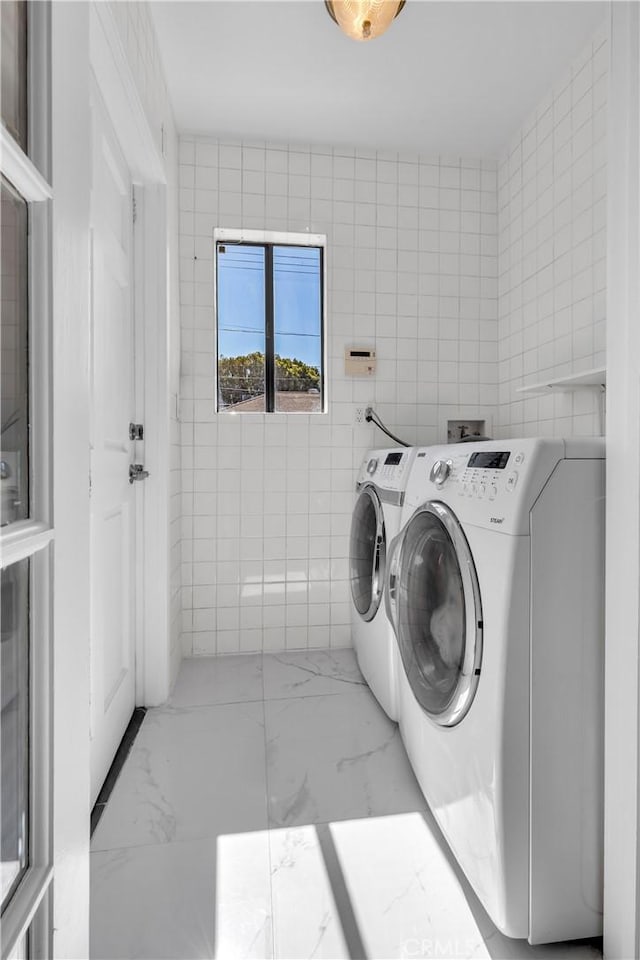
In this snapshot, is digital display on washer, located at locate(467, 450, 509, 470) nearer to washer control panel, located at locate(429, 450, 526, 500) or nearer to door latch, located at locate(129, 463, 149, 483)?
washer control panel, located at locate(429, 450, 526, 500)

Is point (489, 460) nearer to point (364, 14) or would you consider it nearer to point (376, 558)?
point (376, 558)

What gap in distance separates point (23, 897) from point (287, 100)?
2.55 m

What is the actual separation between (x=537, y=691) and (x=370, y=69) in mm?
2214

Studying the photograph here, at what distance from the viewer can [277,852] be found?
1.20 meters

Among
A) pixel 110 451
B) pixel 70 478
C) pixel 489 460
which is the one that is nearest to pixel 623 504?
pixel 489 460

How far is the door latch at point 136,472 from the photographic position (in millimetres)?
1750

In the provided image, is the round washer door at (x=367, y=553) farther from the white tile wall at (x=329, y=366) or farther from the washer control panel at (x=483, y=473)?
the washer control panel at (x=483, y=473)

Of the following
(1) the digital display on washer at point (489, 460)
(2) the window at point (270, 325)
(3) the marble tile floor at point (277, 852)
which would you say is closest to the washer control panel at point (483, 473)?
(1) the digital display on washer at point (489, 460)

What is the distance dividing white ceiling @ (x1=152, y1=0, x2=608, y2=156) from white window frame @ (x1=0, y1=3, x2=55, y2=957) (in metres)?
1.65

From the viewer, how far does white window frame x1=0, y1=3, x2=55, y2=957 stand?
49cm

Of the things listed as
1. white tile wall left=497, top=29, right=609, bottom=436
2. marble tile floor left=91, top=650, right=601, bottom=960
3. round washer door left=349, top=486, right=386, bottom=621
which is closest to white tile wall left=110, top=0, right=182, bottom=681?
marble tile floor left=91, top=650, right=601, bottom=960

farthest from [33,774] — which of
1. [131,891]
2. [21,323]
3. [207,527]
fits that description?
[207,527]

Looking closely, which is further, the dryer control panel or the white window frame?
the dryer control panel

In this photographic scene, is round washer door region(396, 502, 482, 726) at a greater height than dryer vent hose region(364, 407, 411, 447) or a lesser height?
lesser
